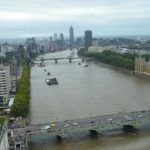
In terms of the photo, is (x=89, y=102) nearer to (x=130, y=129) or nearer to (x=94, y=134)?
(x=130, y=129)

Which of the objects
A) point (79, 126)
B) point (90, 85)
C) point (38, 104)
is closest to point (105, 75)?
point (90, 85)

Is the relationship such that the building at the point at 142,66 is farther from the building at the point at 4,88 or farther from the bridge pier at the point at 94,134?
the bridge pier at the point at 94,134

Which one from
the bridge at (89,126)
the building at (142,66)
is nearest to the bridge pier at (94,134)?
the bridge at (89,126)

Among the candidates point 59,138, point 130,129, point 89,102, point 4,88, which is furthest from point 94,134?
point 4,88

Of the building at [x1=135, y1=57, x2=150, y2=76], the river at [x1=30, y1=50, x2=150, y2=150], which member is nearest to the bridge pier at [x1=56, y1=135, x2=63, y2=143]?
the river at [x1=30, y1=50, x2=150, y2=150]

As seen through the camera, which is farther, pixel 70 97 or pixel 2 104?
pixel 70 97

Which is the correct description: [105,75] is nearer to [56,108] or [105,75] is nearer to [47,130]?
[56,108]

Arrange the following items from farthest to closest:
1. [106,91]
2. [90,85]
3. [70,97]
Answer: [90,85] → [106,91] → [70,97]
